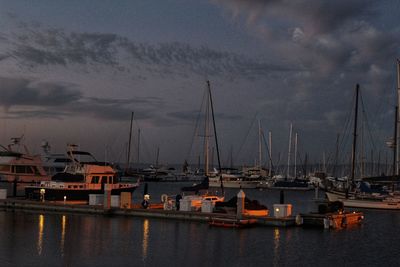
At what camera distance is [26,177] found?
87312 millimetres

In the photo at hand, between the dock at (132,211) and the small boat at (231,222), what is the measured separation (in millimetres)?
331

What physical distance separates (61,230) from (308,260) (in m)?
17.1

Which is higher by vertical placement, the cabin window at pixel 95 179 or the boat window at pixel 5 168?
the boat window at pixel 5 168

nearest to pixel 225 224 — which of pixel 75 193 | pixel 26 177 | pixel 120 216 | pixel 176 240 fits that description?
pixel 176 240

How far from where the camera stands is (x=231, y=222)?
39281mm

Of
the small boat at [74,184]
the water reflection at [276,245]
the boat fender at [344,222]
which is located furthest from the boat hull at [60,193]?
the boat fender at [344,222]

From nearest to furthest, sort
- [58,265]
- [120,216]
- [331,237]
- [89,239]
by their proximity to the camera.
Result: 1. [58,265]
2. [89,239]
3. [331,237]
4. [120,216]

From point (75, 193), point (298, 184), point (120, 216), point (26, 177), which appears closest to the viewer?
point (120, 216)

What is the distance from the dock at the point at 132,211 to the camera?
4016cm

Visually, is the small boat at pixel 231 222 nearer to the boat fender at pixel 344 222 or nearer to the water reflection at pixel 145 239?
the water reflection at pixel 145 239

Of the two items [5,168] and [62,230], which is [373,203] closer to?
[62,230]

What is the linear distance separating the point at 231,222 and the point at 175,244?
299 inches

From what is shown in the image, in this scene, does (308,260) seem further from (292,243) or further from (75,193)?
(75,193)

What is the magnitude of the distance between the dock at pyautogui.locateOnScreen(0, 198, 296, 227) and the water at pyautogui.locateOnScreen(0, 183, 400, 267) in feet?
2.58
